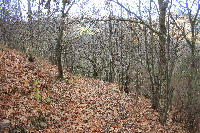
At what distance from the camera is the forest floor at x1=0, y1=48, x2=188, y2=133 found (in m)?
5.83

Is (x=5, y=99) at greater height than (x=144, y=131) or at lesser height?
greater

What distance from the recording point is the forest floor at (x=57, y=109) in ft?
19.1

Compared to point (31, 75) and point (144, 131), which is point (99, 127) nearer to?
point (144, 131)

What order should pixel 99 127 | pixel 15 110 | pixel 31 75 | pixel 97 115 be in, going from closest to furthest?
1. pixel 15 110
2. pixel 99 127
3. pixel 97 115
4. pixel 31 75

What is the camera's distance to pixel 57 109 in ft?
25.8

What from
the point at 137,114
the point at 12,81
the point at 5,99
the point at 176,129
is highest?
the point at 12,81

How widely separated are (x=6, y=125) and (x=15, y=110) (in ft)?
Answer: 3.26

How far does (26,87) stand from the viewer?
7895 millimetres

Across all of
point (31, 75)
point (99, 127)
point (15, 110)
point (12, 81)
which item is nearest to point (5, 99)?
point (15, 110)

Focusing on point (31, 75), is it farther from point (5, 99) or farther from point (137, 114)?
point (137, 114)

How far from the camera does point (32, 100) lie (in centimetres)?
723

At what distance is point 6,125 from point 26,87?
3.25m

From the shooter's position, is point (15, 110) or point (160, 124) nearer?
point (15, 110)

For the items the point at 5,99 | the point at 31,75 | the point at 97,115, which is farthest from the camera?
the point at 31,75
